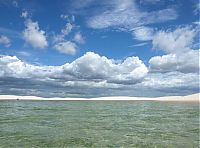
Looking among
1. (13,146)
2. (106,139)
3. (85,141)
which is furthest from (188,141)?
(13,146)

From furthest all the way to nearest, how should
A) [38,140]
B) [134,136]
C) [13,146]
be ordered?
[134,136] → [38,140] → [13,146]

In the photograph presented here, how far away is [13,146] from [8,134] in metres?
4.19

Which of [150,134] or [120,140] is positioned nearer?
[120,140]

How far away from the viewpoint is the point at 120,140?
62.3 feet

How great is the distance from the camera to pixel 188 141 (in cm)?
1869

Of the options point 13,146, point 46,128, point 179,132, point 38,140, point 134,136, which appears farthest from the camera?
point 46,128

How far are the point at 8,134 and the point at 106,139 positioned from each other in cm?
695

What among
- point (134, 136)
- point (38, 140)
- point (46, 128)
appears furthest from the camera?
point (46, 128)

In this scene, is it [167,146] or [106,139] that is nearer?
[167,146]

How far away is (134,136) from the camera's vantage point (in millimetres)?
20703

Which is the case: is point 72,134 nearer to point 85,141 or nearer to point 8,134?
point 85,141

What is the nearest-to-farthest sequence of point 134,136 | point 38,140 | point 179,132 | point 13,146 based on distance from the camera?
point 13,146 < point 38,140 < point 134,136 < point 179,132

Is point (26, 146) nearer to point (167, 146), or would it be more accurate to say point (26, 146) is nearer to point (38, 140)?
point (38, 140)

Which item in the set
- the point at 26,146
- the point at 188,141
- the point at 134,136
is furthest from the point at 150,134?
the point at 26,146
